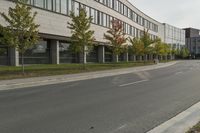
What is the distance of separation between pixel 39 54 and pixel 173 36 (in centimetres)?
9746

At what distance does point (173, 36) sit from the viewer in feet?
424

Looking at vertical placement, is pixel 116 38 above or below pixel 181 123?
above

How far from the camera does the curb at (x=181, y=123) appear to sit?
22.9 feet

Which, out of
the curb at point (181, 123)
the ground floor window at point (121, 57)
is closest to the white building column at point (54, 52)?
the ground floor window at point (121, 57)

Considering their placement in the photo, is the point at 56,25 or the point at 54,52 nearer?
the point at 56,25

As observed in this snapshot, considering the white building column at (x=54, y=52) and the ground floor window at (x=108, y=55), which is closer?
the white building column at (x=54, y=52)

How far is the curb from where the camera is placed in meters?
6.97

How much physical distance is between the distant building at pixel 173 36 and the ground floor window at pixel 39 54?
8266 centimetres

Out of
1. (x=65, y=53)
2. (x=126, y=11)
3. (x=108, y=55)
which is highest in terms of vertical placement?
(x=126, y=11)

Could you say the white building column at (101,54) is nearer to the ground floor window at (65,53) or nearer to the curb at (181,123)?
the ground floor window at (65,53)

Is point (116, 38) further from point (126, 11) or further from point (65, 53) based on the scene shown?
point (126, 11)

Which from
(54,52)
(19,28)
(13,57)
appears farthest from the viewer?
(54,52)

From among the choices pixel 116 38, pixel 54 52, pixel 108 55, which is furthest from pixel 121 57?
pixel 54 52

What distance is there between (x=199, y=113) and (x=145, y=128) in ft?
7.56
